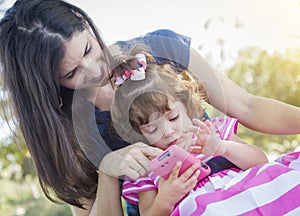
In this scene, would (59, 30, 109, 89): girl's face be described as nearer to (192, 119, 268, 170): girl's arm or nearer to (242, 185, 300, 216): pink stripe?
(192, 119, 268, 170): girl's arm

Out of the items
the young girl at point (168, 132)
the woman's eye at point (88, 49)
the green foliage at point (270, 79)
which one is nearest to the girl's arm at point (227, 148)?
the young girl at point (168, 132)

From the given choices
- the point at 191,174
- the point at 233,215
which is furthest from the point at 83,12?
the point at 233,215

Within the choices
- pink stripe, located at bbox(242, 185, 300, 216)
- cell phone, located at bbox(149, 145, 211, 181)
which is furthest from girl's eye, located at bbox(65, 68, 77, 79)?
pink stripe, located at bbox(242, 185, 300, 216)

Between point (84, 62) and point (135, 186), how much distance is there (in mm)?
269

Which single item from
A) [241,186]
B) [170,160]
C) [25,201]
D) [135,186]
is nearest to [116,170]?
[135,186]

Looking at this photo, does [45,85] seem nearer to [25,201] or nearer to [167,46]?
[167,46]

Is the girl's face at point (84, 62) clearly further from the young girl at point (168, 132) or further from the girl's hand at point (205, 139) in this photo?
the girl's hand at point (205, 139)

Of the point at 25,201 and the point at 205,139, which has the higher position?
the point at 205,139

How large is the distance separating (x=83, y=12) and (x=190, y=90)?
286 mm

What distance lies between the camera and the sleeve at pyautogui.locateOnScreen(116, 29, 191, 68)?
3.72ft

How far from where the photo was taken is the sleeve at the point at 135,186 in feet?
3.23

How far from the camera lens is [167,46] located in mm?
1156

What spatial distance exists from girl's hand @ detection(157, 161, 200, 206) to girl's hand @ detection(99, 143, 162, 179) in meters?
0.05

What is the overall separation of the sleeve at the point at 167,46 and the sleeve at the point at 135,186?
284mm
